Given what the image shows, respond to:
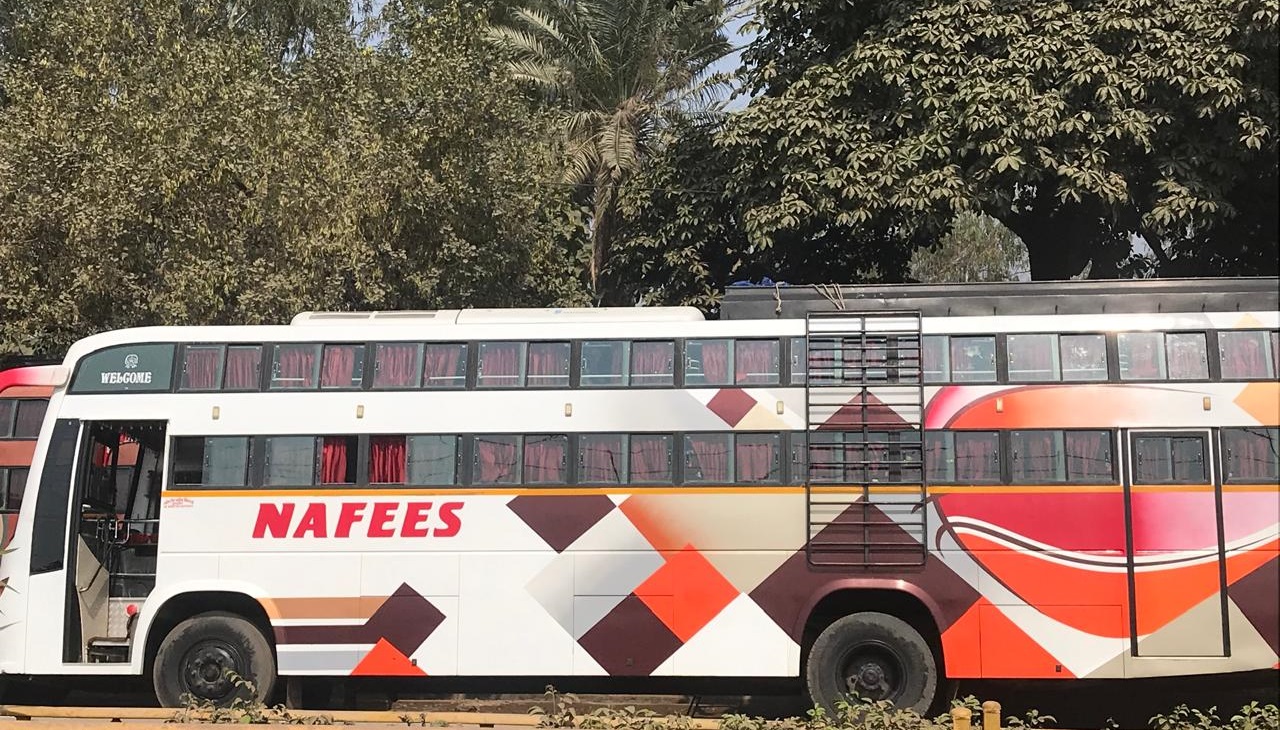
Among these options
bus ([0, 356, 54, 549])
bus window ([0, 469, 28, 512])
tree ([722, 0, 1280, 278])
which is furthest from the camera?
bus window ([0, 469, 28, 512])

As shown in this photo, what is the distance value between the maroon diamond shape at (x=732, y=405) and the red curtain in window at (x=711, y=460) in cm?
24

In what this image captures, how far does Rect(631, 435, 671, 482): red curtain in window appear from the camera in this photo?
11789 mm

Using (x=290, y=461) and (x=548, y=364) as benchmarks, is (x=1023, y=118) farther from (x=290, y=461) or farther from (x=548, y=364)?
(x=290, y=461)

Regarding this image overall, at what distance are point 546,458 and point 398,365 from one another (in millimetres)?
1779

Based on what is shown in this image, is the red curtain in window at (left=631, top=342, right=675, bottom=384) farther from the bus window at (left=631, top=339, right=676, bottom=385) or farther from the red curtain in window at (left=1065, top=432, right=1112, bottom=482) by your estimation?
the red curtain in window at (left=1065, top=432, right=1112, bottom=482)

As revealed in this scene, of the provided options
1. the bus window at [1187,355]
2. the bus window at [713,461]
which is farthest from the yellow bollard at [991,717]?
the bus window at [1187,355]

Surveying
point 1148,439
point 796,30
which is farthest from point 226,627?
point 796,30

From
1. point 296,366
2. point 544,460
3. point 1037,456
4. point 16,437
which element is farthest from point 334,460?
point 16,437

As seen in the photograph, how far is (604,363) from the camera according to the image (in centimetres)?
1203

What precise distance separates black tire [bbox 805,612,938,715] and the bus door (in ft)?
6.51

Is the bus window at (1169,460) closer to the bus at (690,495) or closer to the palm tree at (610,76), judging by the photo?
the bus at (690,495)

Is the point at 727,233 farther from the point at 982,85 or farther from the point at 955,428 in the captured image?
the point at 955,428

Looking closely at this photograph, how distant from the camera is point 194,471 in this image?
12.2 meters

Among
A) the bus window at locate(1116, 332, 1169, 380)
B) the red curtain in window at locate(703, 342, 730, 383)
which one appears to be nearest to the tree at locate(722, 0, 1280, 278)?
the bus window at locate(1116, 332, 1169, 380)
